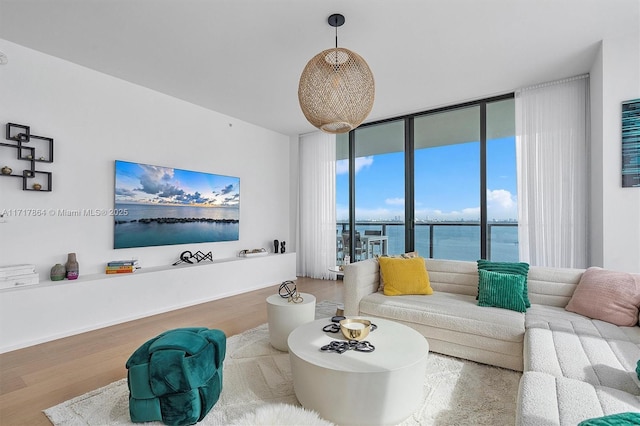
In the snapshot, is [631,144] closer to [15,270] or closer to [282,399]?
[282,399]

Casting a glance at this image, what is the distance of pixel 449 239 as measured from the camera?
16.7ft

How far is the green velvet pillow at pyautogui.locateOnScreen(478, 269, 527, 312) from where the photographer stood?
8.57 ft

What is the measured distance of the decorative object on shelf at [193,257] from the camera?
442cm

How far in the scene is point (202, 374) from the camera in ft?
5.83

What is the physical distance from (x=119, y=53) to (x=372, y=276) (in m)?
3.43

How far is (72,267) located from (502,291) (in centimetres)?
410

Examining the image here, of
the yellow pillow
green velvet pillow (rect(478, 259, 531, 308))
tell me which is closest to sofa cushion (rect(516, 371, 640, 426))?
green velvet pillow (rect(478, 259, 531, 308))

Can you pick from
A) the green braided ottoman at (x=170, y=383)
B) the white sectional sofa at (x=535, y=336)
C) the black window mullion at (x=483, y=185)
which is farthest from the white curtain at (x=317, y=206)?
the green braided ottoman at (x=170, y=383)

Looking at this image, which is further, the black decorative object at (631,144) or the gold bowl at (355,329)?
the black decorative object at (631,144)

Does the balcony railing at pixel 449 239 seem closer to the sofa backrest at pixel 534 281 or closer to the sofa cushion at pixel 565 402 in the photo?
the sofa backrest at pixel 534 281

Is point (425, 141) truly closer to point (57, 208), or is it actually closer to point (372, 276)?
point (372, 276)

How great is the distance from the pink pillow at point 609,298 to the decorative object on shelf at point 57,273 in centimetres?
463

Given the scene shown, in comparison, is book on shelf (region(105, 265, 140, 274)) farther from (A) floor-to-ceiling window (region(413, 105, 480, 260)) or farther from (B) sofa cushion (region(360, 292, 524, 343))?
(A) floor-to-ceiling window (region(413, 105, 480, 260))

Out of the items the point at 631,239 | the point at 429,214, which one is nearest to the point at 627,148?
the point at 631,239
